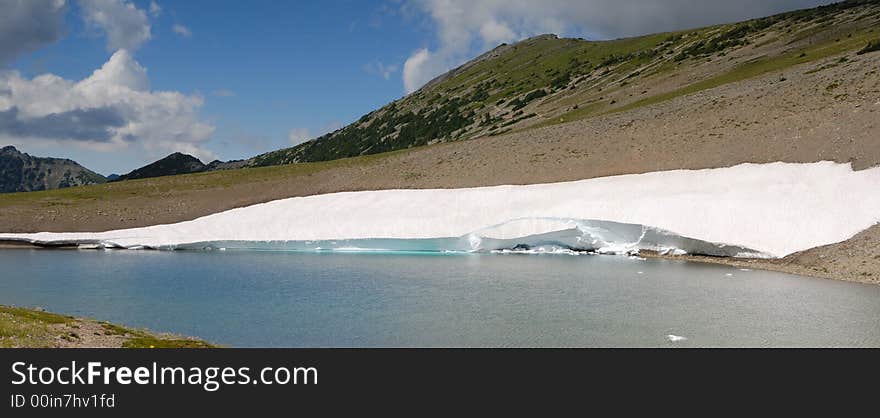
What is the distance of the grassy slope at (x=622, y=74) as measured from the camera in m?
83.2

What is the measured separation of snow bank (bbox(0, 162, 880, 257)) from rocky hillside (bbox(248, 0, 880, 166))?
3677 centimetres

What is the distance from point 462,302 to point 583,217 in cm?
2493

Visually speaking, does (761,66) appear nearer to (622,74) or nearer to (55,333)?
(622,74)

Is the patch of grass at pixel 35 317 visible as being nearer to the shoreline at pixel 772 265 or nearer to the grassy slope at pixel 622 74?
the shoreline at pixel 772 265

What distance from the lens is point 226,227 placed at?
6206cm

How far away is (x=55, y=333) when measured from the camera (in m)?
18.4

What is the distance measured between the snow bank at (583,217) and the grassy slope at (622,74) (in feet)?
60.4

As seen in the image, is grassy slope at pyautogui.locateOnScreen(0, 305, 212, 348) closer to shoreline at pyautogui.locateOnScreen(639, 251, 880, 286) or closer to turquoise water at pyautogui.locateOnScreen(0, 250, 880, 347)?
turquoise water at pyautogui.locateOnScreen(0, 250, 880, 347)

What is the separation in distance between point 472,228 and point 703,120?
2732 centimetres

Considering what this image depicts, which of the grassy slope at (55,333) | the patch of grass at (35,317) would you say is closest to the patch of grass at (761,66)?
the grassy slope at (55,333)

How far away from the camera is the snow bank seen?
139 feet

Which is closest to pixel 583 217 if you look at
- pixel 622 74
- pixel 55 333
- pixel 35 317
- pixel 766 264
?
pixel 766 264

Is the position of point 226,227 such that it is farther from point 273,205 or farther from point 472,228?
point 472,228
